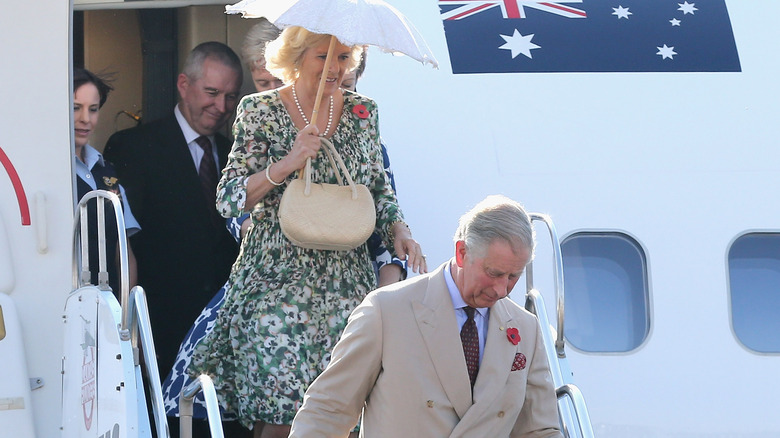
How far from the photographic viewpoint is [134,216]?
217 inches

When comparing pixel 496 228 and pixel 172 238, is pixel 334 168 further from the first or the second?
pixel 172 238

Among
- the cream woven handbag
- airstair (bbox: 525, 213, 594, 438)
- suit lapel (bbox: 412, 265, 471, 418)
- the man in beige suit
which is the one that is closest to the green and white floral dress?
the cream woven handbag

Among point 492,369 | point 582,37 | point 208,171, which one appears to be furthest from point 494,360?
point 208,171

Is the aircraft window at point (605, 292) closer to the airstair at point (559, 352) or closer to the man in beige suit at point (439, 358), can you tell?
the airstair at point (559, 352)

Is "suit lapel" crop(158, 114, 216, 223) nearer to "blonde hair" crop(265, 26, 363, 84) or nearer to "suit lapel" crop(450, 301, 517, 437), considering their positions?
"blonde hair" crop(265, 26, 363, 84)

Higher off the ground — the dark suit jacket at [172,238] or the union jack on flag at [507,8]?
the union jack on flag at [507,8]

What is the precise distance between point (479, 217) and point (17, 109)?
2.59 m

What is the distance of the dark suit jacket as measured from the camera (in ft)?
17.5

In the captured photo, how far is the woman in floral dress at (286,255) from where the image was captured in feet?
13.2

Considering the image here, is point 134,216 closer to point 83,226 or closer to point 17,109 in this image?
point 17,109

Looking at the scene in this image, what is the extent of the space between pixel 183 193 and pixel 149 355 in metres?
1.77

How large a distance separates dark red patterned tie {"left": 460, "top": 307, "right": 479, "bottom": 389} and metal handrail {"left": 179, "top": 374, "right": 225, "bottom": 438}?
804 millimetres

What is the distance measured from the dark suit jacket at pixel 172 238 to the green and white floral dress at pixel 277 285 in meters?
1.08

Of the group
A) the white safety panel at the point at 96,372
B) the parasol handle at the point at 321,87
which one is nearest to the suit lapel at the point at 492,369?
the parasol handle at the point at 321,87
